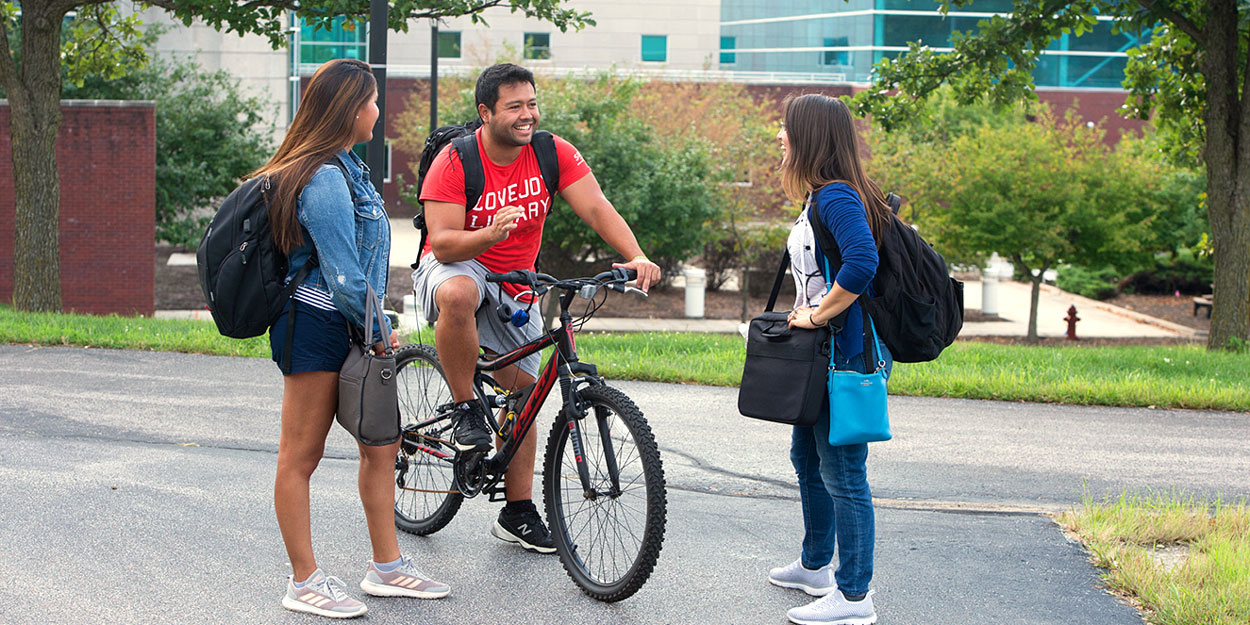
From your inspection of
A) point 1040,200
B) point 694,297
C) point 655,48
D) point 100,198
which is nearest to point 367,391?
point 100,198

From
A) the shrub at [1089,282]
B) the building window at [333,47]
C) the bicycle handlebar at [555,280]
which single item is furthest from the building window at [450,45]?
the bicycle handlebar at [555,280]

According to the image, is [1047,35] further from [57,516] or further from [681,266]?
[681,266]

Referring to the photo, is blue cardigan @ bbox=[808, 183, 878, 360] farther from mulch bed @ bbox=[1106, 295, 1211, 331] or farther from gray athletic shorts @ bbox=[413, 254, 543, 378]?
mulch bed @ bbox=[1106, 295, 1211, 331]

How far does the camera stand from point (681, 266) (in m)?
27.9

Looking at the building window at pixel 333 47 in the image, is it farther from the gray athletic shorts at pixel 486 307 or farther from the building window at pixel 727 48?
the gray athletic shorts at pixel 486 307

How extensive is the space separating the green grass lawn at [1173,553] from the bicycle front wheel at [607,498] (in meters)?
1.92

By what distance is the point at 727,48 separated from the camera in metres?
57.7

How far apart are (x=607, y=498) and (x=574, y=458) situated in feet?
0.68

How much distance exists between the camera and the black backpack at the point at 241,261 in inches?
158

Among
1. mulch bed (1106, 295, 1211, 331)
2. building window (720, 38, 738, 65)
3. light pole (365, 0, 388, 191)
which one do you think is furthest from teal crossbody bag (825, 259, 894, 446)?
building window (720, 38, 738, 65)

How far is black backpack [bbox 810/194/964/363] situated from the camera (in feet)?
14.0

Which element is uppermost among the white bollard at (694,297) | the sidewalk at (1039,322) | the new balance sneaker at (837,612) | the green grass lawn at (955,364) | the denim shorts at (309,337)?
the denim shorts at (309,337)

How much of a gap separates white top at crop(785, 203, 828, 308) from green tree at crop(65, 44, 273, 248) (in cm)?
1874

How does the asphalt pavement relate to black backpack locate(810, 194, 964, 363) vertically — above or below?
below
